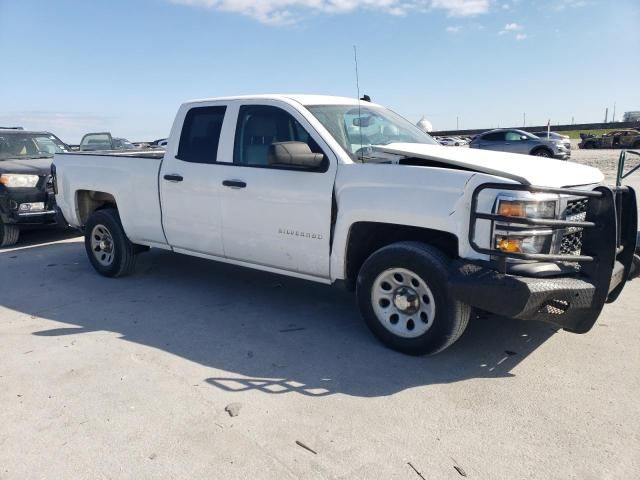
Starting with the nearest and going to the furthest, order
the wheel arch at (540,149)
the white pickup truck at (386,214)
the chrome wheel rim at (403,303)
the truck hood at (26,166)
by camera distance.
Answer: the white pickup truck at (386,214) < the chrome wheel rim at (403,303) < the truck hood at (26,166) < the wheel arch at (540,149)

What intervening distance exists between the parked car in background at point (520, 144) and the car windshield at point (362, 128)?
17486 millimetres

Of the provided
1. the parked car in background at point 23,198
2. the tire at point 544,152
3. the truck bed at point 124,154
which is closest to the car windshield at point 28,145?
the parked car in background at point 23,198

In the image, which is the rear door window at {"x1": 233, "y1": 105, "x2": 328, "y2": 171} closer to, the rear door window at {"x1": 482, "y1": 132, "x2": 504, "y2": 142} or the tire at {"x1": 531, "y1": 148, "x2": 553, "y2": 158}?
the tire at {"x1": 531, "y1": 148, "x2": 553, "y2": 158}

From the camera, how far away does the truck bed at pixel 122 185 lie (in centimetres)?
553

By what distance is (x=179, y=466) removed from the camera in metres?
2.71

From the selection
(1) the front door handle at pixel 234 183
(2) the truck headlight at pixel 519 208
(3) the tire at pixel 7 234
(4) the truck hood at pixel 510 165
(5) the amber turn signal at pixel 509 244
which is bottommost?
(3) the tire at pixel 7 234

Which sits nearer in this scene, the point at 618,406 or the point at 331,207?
the point at 618,406

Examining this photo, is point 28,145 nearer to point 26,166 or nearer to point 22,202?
point 26,166

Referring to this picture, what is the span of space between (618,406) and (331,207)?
7.47ft

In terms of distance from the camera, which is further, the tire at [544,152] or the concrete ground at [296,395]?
the tire at [544,152]

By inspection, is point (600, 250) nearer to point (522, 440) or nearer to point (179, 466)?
point (522, 440)

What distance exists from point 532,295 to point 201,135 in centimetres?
330

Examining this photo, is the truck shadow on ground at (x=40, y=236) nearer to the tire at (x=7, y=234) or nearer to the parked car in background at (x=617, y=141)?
the tire at (x=7, y=234)

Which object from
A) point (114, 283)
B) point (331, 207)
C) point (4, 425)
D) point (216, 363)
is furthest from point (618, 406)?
point (114, 283)
